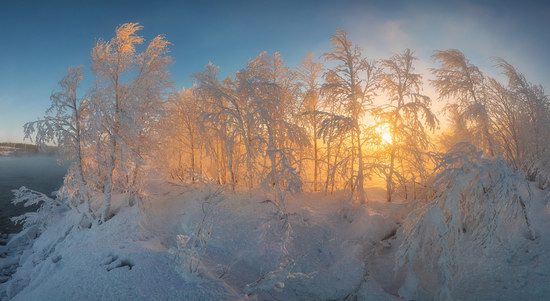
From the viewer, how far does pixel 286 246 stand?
1391 cm

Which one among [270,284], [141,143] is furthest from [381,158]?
[141,143]

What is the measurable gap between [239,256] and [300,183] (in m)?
4.72

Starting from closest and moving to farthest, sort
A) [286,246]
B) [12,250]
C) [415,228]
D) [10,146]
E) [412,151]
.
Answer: [415,228], [286,246], [412,151], [12,250], [10,146]

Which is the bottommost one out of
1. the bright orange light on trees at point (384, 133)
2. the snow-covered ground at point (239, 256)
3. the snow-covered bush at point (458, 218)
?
the snow-covered ground at point (239, 256)

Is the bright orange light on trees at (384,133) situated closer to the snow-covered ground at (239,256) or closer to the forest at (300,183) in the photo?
the forest at (300,183)

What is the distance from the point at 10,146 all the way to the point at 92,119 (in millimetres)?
149585

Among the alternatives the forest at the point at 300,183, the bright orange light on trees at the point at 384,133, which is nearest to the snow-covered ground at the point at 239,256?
the forest at the point at 300,183

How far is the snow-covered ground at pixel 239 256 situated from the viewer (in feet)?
33.3

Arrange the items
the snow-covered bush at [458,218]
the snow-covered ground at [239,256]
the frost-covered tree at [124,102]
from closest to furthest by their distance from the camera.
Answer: the snow-covered bush at [458,218] < the snow-covered ground at [239,256] < the frost-covered tree at [124,102]

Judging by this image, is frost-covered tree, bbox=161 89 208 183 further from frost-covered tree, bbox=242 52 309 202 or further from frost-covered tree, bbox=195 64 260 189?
frost-covered tree, bbox=242 52 309 202

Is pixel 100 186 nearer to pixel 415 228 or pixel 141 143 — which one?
pixel 141 143

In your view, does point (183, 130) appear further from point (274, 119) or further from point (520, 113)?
point (520, 113)

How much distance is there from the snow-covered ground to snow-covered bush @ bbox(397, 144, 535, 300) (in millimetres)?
1157

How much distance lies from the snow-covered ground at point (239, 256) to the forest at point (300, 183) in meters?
0.08
